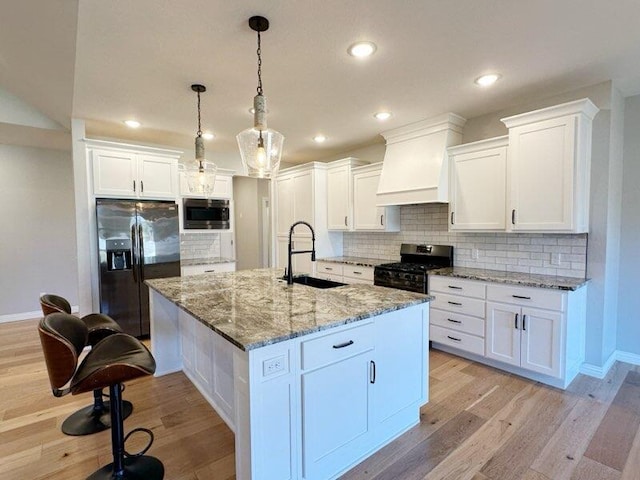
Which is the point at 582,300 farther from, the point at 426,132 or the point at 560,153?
the point at 426,132

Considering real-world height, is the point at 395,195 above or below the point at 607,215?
above

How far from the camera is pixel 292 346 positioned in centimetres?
155

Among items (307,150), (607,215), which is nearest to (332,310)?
(607,215)

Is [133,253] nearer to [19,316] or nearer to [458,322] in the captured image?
[19,316]

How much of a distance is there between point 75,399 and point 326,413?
2.23 meters

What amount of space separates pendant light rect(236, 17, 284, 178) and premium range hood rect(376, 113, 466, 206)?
208 centimetres

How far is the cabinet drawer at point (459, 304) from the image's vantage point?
313cm

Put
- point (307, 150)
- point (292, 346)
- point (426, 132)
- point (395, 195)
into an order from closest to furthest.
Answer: point (292, 346)
point (426, 132)
point (395, 195)
point (307, 150)

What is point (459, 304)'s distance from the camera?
10.7 feet

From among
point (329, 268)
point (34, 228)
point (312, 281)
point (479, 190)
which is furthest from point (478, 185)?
point (34, 228)

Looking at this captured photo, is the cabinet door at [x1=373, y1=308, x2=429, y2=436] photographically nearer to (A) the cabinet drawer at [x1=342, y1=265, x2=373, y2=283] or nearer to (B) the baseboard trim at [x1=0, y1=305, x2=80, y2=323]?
(A) the cabinet drawer at [x1=342, y1=265, x2=373, y2=283]

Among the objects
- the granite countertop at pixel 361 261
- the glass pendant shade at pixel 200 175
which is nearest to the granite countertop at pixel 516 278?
the granite countertop at pixel 361 261

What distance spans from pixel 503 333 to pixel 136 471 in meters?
2.92

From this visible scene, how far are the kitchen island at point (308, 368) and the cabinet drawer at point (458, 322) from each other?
3.82 feet
